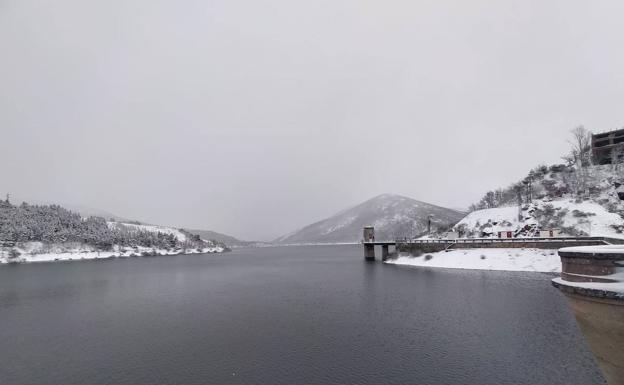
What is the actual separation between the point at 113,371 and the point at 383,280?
151 ft

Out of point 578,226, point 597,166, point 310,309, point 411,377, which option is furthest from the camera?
point 597,166

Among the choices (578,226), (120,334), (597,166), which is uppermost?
(597,166)

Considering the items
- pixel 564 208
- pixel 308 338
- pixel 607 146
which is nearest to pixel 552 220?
pixel 564 208

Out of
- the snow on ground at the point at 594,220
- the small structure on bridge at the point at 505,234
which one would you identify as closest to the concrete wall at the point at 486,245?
the snow on ground at the point at 594,220

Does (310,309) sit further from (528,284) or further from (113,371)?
(528,284)

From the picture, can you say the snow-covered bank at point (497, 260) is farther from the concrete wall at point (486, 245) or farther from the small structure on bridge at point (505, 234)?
the small structure on bridge at point (505, 234)

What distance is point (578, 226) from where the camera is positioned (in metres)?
68.3

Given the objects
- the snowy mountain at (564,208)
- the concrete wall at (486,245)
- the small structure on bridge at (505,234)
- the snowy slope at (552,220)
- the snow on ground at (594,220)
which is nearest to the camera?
the concrete wall at (486,245)

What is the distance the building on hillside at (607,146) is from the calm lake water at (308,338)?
2905 inches

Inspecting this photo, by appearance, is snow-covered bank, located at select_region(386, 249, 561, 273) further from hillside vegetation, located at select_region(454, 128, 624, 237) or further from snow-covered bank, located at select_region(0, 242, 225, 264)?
snow-covered bank, located at select_region(0, 242, 225, 264)

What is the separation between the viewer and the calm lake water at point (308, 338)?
20078 mm

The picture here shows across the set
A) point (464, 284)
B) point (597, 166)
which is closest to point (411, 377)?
point (464, 284)

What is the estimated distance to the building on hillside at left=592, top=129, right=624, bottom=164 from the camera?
91.1 m

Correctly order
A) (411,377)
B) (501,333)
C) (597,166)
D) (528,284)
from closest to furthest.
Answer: (411,377), (501,333), (528,284), (597,166)
